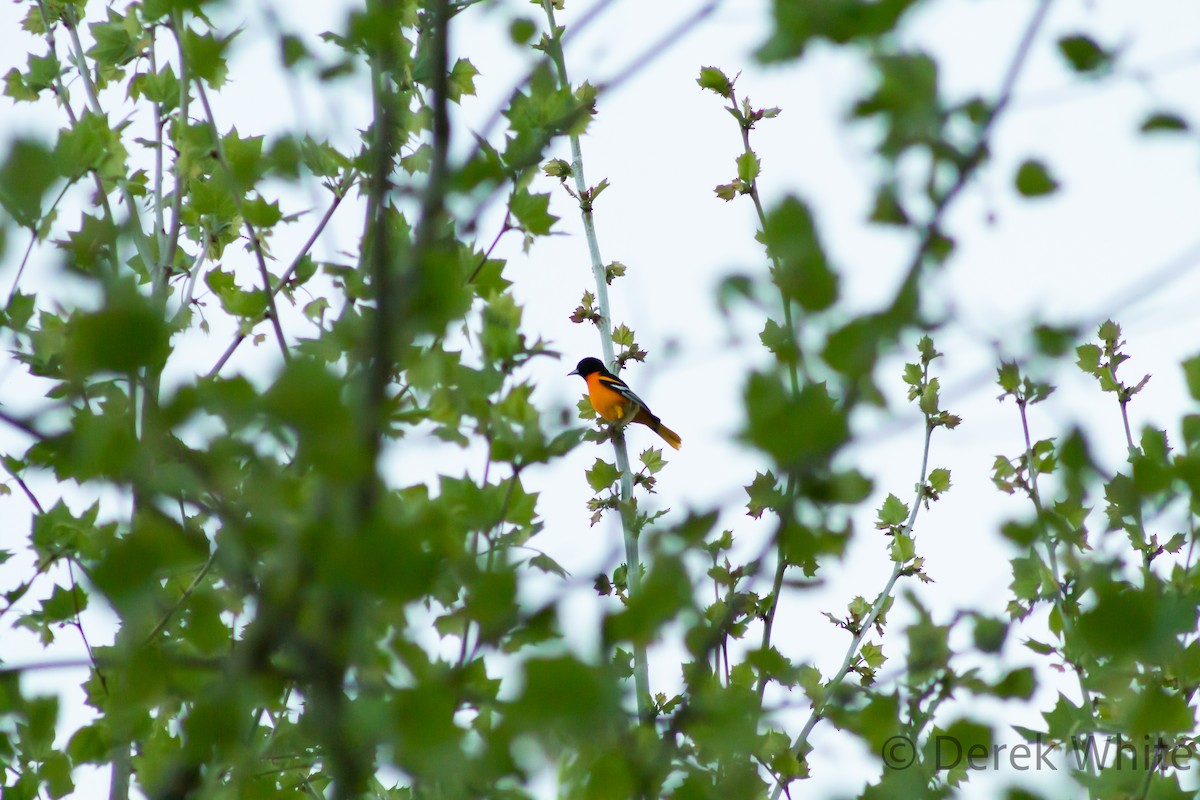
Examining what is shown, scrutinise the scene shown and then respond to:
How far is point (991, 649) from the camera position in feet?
6.95

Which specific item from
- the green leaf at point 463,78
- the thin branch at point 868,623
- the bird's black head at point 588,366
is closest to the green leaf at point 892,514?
the thin branch at point 868,623

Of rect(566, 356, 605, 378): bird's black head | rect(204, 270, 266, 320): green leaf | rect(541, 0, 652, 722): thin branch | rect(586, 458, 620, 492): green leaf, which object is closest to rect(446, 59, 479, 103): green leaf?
rect(541, 0, 652, 722): thin branch

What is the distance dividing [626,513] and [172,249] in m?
1.91

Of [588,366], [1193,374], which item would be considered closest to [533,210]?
[1193,374]

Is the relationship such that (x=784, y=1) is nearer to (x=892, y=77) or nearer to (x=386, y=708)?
(x=892, y=77)

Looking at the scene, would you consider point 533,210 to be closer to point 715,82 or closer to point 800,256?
point 800,256

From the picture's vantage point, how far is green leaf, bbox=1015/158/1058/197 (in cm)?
204

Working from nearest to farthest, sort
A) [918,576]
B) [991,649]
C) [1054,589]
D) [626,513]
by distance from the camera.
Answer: [991,649]
[1054,589]
[626,513]
[918,576]

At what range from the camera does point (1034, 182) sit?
2049mm

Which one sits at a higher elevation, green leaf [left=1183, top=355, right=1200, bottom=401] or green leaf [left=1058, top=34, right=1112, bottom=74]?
green leaf [left=1183, top=355, right=1200, bottom=401]

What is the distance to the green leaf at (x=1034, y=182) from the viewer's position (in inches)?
80.4

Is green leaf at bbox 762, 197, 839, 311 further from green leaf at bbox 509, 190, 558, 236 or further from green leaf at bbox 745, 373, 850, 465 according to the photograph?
green leaf at bbox 509, 190, 558, 236

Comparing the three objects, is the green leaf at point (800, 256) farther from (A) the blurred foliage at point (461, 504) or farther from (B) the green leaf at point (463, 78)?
(B) the green leaf at point (463, 78)

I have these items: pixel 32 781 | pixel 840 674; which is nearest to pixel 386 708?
pixel 32 781
